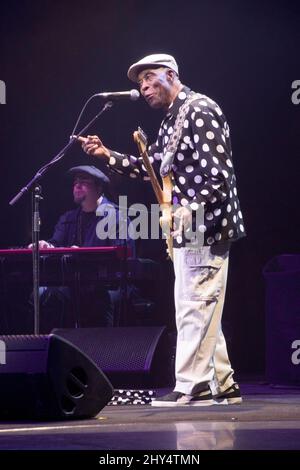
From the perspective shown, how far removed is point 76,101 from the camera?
833cm

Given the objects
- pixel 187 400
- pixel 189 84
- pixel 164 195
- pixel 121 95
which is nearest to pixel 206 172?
pixel 164 195

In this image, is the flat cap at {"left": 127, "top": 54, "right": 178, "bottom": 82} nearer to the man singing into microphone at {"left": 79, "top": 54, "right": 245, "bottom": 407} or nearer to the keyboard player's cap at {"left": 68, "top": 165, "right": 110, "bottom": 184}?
the man singing into microphone at {"left": 79, "top": 54, "right": 245, "bottom": 407}

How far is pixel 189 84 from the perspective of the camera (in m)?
8.02

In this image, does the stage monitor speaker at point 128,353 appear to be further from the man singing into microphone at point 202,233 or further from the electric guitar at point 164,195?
the electric guitar at point 164,195

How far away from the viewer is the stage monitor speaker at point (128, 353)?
577 cm

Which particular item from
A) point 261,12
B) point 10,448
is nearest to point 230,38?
A: point 261,12

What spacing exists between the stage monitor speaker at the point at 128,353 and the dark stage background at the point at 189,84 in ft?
5.23

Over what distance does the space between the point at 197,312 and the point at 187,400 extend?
0.44 meters

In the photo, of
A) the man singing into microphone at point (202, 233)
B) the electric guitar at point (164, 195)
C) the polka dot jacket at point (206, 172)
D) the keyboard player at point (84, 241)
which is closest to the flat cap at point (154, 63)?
the man singing into microphone at point (202, 233)

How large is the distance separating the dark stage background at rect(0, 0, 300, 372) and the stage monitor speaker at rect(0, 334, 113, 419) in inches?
136

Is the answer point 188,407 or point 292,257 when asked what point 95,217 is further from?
point 188,407

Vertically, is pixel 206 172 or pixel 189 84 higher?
pixel 189 84

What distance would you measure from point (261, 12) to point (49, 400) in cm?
461

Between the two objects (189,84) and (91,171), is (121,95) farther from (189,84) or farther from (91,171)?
(189,84)
